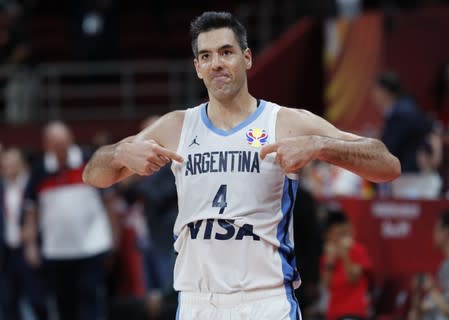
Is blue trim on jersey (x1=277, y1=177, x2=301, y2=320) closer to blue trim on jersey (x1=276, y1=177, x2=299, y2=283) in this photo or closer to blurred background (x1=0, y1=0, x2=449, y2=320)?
blue trim on jersey (x1=276, y1=177, x2=299, y2=283)

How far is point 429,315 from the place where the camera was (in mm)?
9195

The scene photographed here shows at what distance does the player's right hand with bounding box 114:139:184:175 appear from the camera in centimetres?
543

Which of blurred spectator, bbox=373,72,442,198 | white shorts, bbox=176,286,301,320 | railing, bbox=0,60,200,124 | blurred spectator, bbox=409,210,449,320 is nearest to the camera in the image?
white shorts, bbox=176,286,301,320

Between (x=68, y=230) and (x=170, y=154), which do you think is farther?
(x=68, y=230)

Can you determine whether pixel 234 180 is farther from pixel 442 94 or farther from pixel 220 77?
pixel 442 94

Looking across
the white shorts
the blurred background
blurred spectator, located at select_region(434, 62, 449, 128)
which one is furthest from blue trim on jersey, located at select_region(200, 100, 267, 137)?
blurred spectator, located at select_region(434, 62, 449, 128)

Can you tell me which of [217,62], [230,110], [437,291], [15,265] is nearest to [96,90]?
[15,265]

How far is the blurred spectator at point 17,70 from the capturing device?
55.4ft

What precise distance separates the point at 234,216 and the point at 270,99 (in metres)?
10.3

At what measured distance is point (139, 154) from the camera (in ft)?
17.9

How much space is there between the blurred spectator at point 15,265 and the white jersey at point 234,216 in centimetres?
754

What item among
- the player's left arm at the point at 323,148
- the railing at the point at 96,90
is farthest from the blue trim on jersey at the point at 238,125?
the railing at the point at 96,90

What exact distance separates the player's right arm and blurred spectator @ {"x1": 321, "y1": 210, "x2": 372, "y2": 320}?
377 centimetres

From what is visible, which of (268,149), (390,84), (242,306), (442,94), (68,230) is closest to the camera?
(268,149)
